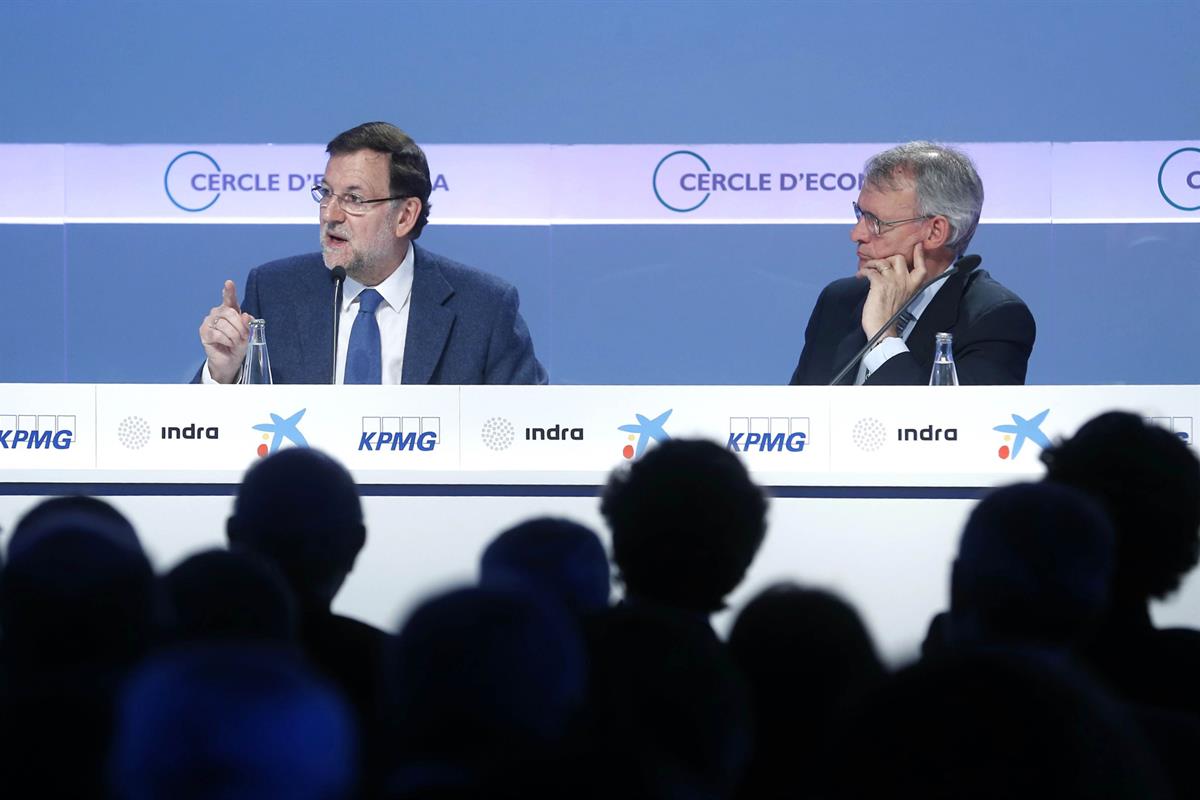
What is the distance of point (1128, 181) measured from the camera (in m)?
5.42

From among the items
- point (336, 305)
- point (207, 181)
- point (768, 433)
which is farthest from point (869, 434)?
point (207, 181)

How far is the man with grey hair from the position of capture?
4383mm

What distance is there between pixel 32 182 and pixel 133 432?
185 centimetres

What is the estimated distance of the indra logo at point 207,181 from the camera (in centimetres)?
552

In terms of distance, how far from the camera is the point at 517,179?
5.61 metres

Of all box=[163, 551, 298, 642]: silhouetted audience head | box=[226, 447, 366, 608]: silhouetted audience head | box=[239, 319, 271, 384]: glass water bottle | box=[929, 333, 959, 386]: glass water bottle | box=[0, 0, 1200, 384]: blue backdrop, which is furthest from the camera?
box=[0, 0, 1200, 384]: blue backdrop

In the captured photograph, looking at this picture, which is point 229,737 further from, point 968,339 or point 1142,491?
point 968,339

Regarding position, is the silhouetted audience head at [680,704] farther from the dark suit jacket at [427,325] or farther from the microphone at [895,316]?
the dark suit jacket at [427,325]

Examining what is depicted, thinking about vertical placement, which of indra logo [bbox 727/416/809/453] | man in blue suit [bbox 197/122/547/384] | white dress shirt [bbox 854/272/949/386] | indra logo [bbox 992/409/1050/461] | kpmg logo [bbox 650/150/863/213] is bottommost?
indra logo [bbox 992/409/1050/461]

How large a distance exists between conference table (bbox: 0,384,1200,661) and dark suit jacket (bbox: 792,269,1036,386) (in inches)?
10.6

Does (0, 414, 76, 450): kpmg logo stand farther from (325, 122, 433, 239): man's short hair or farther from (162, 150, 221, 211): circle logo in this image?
(162, 150, 221, 211): circle logo

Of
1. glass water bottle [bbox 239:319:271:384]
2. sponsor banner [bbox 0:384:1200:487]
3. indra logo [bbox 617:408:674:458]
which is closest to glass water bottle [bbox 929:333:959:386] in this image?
sponsor banner [bbox 0:384:1200:487]

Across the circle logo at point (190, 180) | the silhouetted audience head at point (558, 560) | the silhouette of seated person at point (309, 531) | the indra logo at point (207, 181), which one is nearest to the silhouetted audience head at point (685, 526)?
the silhouetted audience head at point (558, 560)

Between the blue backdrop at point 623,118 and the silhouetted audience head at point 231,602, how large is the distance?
409 centimetres
